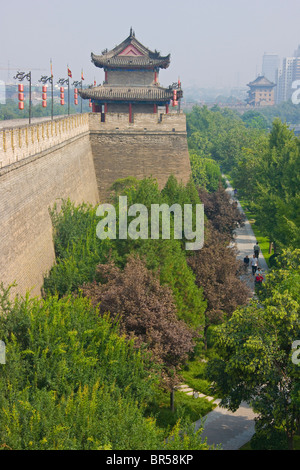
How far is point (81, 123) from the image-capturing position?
22547 millimetres

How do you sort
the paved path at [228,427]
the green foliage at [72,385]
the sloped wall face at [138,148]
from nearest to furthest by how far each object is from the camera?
the green foliage at [72,385], the paved path at [228,427], the sloped wall face at [138,148]

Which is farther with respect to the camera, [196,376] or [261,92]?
[261,92]

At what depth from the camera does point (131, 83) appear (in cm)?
2612

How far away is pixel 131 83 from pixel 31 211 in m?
14.0

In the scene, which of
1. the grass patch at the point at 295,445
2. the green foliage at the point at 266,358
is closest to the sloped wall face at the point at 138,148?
the grass patch at the point at 295,445

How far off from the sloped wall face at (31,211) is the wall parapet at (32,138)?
0.17 meters

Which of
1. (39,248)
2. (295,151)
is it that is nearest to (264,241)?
(295,151)

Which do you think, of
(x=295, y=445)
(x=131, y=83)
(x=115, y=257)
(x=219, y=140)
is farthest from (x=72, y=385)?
(x=219, y=140)

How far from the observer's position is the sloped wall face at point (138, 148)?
24578 mm

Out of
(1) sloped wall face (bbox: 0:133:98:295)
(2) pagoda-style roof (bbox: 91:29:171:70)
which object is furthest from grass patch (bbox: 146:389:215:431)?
(2) pagoda-style roof (bbox: 91:29:171:70)

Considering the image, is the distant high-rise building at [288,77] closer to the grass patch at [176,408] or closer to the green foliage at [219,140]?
the green foliage at [219,140]

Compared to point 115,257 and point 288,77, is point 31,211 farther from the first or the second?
point 288,77

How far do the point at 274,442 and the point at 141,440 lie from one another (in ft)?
10.5
